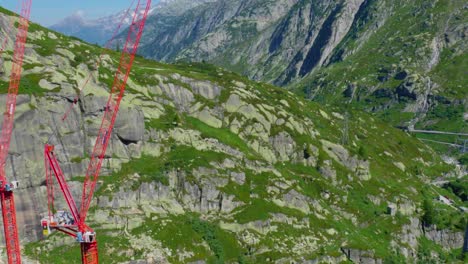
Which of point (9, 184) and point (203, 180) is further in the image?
point (203, 180)

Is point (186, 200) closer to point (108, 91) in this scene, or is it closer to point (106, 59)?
point (108, 91)

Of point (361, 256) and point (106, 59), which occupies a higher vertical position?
point (106, 59)

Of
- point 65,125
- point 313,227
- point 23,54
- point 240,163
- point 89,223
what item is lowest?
point 313,227

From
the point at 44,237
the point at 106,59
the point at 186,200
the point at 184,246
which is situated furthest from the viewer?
the point at 106,59

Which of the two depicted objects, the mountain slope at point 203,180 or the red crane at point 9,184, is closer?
the red crane at point 9,184

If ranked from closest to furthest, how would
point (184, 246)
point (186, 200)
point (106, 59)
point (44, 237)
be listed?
point (44, 237) < point (184, 246) < point (186, 200) < point (106, 59)

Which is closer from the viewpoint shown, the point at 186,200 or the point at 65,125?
the point at 65,125

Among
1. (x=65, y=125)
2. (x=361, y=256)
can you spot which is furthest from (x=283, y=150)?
(x=65, y=125)

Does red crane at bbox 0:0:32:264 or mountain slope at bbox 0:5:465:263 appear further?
mountain slope at bbox 0:5:465:263
